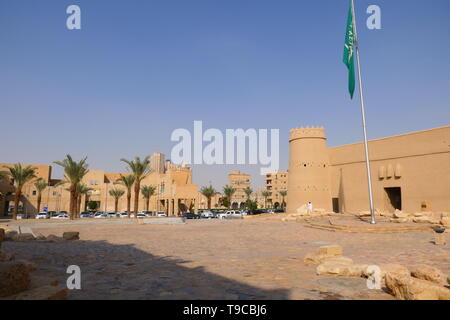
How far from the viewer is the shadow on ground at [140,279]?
15.9 feet

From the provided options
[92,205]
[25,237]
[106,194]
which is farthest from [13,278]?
[106,194]

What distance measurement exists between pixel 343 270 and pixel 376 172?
3055 centimetres

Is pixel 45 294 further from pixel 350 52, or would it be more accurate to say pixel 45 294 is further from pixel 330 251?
pixel 350 52

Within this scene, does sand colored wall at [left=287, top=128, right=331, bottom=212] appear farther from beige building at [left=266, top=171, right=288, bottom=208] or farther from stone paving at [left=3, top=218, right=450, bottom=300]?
beige building at [left=266, top=171, right=288, bottom=208]

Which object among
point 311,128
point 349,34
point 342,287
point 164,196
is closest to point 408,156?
point 311,128

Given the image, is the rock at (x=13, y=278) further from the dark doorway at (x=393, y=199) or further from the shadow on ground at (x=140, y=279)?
the dark doorway at (x=393, y=199)

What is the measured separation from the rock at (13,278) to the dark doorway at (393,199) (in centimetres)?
3471

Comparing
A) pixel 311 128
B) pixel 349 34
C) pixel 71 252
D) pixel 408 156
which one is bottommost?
pixel 71 252

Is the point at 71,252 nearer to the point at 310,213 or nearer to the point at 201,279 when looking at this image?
the point at 201,279

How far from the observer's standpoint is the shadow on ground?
485 centimetres

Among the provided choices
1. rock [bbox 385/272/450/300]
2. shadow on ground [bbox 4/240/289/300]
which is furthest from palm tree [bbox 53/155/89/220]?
rock [bbox 385/272/450/300]
